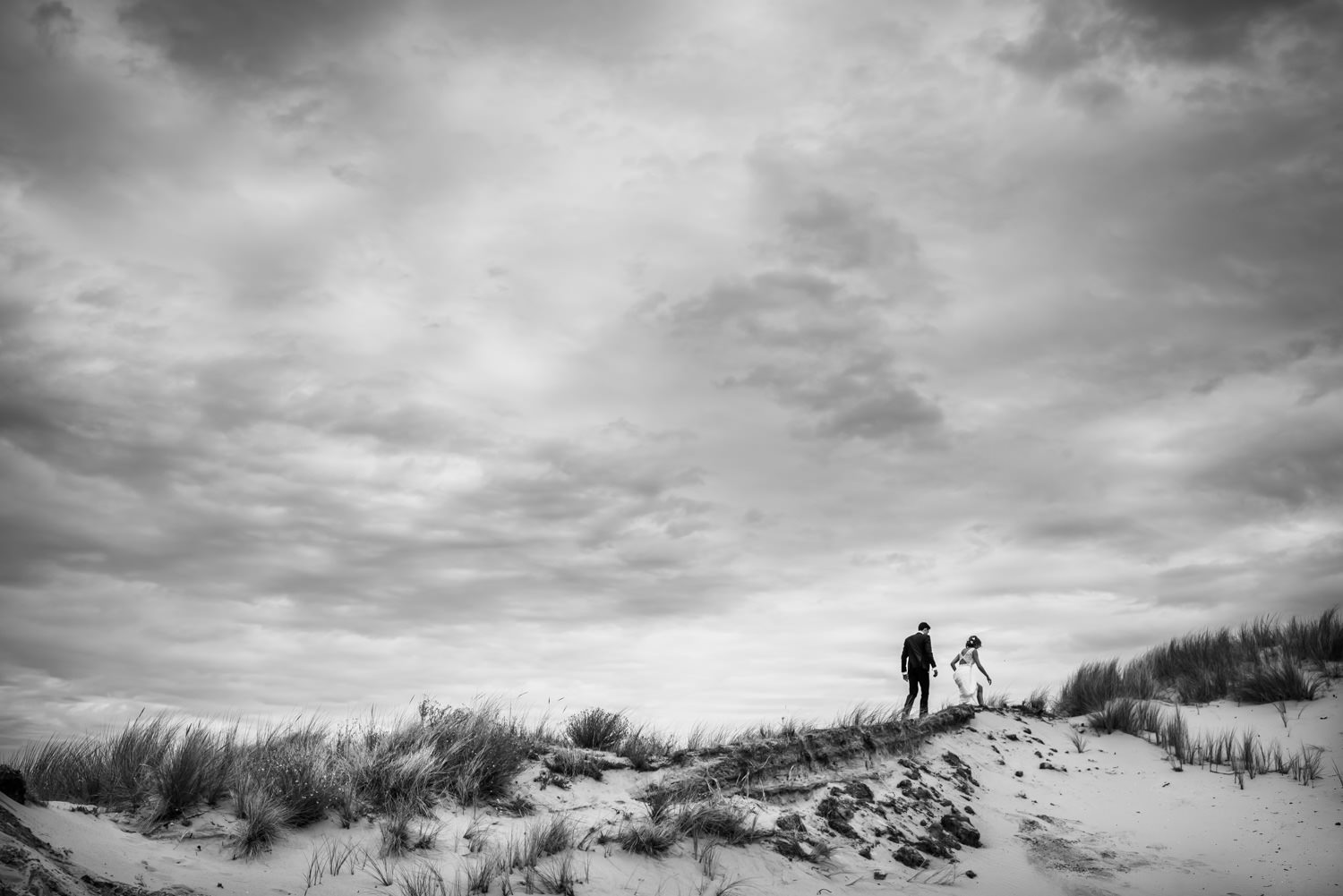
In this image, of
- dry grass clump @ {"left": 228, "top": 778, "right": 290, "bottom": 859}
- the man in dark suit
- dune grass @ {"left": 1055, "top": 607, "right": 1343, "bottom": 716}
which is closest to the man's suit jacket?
the man in dark suit

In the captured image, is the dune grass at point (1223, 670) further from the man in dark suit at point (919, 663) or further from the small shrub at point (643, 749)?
the small shrub at point (643, 749)

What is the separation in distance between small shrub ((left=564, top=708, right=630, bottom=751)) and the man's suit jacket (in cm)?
798

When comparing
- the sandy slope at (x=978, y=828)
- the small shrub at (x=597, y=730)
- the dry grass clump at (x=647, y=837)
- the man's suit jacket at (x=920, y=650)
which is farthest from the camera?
the man's suit jacket at (x=920, y=650)

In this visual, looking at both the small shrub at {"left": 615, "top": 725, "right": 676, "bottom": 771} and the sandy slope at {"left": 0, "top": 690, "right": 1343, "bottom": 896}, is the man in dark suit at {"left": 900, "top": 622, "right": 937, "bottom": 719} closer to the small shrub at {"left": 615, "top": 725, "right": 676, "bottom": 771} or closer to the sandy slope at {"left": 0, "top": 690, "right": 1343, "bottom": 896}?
the sandy slope at {"left": 0, "top": 690, "right": 1343, "bottom": 896}

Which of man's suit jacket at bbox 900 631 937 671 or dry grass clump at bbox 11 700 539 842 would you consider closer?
dry grass clump at bbox 11 700 539 842

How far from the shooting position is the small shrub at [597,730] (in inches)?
501

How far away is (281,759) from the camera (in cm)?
944

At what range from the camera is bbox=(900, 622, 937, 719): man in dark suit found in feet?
60.1

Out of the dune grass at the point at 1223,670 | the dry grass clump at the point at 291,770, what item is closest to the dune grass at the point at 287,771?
the dry grass clump at the point at 291,770

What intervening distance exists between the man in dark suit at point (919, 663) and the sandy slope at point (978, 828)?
1077mm

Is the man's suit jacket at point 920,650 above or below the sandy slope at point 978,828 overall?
above

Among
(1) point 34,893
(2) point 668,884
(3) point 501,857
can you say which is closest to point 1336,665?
(2) point 668,884

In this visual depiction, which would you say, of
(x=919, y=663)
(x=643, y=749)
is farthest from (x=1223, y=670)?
(x=643, y=749)

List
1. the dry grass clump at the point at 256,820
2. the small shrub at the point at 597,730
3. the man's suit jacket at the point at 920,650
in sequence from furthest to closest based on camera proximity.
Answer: the man's suit jacket at the point at 920,650 < the small shrub at the point at 597,730 < the dry grass clump at the point at 256,820
